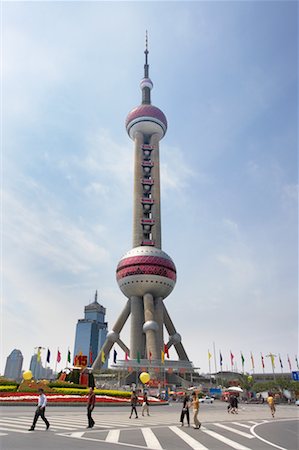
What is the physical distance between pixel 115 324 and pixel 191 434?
7636 cm

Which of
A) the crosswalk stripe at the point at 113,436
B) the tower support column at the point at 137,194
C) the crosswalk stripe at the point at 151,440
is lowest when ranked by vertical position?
the crosswalk stripe at the point at 151,440

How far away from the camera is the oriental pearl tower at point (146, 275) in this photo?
276 feet

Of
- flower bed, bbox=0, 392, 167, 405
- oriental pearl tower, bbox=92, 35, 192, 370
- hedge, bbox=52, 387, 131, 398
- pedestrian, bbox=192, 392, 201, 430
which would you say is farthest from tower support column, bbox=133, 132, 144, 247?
pedestrian, bbox=192, 392, 201, 430

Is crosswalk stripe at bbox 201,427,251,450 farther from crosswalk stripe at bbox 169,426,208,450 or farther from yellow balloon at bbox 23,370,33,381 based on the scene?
yellow balloon at bbox 23,370,33,381

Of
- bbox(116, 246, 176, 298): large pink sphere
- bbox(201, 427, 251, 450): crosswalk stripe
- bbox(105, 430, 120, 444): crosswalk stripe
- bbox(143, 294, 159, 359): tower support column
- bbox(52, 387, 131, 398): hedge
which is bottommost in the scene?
bbox(201, 427, 251, 450): crosswalk stripe

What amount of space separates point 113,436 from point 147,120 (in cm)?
9879

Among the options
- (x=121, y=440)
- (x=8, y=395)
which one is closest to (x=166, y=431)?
(x=121, y=440)

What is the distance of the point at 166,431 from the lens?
54.2ft

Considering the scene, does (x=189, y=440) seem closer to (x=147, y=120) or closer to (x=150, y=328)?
(x=150, y=328)

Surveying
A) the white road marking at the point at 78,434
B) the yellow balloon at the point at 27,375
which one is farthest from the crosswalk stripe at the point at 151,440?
the yellow balloon at the point at 27,375

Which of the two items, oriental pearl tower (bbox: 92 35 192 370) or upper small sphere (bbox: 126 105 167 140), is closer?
oriental pearl tower (bbox: 92 35 192 370)

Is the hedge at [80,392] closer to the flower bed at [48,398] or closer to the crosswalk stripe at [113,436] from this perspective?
the flower bed at [48,398]

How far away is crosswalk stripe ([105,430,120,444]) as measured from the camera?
13.0 metres

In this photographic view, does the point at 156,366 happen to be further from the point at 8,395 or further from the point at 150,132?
the point at 150,132
